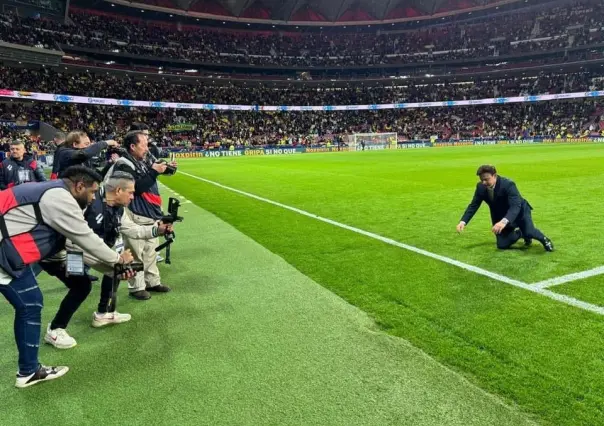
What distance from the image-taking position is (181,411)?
10.00 ft

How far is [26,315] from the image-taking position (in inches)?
137

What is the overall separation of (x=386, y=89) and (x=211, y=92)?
29.1m

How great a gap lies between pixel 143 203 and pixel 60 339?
2.09 meters

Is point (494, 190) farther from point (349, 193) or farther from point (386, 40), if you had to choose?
point (386, 40)

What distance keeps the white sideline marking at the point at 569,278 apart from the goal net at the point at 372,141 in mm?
50222

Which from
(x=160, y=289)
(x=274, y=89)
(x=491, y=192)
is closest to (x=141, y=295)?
(x=160, y=289)

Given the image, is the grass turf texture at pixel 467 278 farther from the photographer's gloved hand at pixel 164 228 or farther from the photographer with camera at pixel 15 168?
the photographer with camera at pixel 15 168

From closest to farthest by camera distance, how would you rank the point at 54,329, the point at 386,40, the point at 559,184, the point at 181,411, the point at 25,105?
1. the point at 181,411
2. the point at 54,329
3. the point at 559,184
4. the point at 25,105
5. the point at 386,40

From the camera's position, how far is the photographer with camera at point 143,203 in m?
5.46

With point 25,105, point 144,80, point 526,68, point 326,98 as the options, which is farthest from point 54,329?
point 526,68

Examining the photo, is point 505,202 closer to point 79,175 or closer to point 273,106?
point 79,175

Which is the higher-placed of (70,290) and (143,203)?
(143,203)

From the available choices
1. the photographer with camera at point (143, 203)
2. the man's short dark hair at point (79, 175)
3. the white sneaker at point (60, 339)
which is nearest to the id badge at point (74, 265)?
the man's short dark hair at point (79, 175)

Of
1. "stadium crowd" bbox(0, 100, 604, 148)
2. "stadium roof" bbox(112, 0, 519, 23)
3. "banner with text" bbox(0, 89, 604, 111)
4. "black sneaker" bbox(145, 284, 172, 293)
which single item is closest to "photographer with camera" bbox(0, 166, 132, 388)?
"black sneaker" bbox(145, 284, 172, 293)
